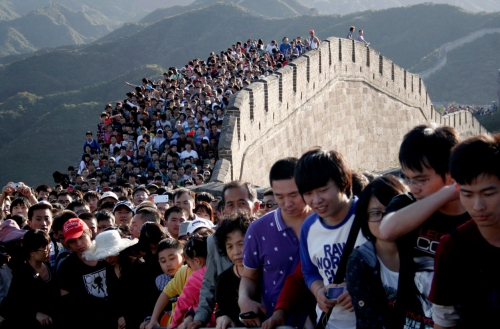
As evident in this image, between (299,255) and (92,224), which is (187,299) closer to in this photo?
(299,255)

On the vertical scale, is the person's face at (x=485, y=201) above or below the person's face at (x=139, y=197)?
below

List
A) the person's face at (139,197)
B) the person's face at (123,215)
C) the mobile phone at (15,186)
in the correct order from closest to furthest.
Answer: the person's face at (123,215)
the person's face at (139,197)
the mobile phone at (15,186)

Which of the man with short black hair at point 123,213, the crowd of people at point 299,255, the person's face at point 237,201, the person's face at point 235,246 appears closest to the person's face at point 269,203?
the crowd of people at point 299,255

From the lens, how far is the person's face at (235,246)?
3.52m

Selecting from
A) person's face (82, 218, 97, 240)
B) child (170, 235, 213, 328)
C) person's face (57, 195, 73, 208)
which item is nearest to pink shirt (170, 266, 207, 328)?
child (170, 235, 213, 328)

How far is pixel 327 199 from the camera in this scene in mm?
2797

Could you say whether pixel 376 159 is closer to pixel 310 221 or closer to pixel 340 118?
pixel 340 118

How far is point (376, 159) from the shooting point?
20375mm

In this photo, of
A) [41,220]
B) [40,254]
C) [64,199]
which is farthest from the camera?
[64,199]

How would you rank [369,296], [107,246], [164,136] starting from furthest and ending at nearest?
[164,136], [107,246], [369,296]

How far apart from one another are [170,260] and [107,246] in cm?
55

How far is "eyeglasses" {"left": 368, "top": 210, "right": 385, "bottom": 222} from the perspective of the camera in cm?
260

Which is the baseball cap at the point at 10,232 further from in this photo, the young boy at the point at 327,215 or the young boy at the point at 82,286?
the young boy at the point at 327,215

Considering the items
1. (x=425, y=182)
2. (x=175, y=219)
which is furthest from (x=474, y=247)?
(x=175, y=219)
